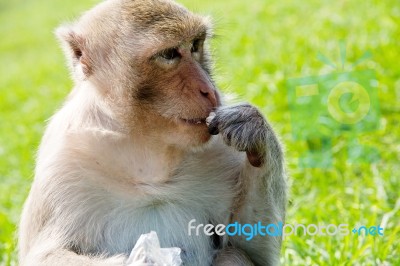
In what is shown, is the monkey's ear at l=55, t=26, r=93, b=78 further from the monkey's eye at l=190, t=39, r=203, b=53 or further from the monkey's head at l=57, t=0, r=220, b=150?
the monkey's eye at l=190, t=39, r=203, b=53

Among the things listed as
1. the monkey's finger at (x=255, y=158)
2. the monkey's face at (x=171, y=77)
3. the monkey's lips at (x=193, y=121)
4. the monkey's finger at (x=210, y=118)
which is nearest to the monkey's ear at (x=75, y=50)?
the monkey's face at (x=171, y=77)

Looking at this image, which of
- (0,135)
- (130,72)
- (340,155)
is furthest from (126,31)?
(0,135)

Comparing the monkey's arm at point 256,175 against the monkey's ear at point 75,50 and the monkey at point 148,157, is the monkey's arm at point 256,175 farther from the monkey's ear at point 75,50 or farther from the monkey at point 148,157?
the monkey's ear at point 75,50

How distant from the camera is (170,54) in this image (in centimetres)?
338

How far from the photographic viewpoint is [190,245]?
351cm

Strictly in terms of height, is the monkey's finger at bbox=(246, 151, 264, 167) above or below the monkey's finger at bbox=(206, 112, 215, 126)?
below

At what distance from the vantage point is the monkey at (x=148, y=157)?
3336mm

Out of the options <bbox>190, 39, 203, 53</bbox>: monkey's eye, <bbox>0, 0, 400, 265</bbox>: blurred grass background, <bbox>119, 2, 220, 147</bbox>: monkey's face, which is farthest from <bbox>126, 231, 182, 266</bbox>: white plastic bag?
<bbox>0, 0, 400, 265</bbox>: blurred grass background

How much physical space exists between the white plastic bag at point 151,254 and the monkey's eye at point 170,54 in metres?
0.85

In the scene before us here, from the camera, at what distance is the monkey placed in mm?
3336

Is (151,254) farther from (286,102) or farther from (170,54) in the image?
(286,102)

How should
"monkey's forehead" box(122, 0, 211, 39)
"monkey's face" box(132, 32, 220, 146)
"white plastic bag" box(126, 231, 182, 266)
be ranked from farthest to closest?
"monkey's forehead" box(122, 0, 211, 39) < "monkey's face" box(132, 32, 220, 146) < "white plastic bag" box(126, 231, 182, 266)

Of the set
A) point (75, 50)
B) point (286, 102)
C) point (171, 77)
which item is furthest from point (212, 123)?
point (286, 102)

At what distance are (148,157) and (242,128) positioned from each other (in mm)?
512
